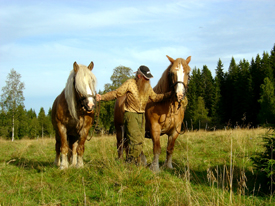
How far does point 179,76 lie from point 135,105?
1.16 metres

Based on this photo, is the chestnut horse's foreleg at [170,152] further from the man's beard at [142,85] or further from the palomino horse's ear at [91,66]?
the palomino horse's ear at [91,66]

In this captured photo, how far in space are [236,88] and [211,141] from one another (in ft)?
154

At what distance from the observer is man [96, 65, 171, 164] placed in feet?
17.6

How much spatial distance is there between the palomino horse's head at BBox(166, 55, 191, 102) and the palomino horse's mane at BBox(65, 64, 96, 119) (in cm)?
174

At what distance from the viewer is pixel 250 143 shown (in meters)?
8.43

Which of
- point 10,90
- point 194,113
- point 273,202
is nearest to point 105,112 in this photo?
point 10,90

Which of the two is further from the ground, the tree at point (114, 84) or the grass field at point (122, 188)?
the tree at point (114, 84)

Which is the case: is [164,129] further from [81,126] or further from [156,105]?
[81,126]

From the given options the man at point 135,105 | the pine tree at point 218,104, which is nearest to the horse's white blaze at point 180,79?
the man at point 135,105

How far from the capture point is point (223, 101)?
196 ft

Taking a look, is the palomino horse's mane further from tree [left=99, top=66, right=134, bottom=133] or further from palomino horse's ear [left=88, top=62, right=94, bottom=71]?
tree [left=99, top=66, right=134, bottom=133]

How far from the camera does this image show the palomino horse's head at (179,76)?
18.5ft

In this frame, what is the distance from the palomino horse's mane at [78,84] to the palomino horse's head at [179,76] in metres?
1.74

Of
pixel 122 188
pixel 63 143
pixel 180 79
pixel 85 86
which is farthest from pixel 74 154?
pixel 180 79
